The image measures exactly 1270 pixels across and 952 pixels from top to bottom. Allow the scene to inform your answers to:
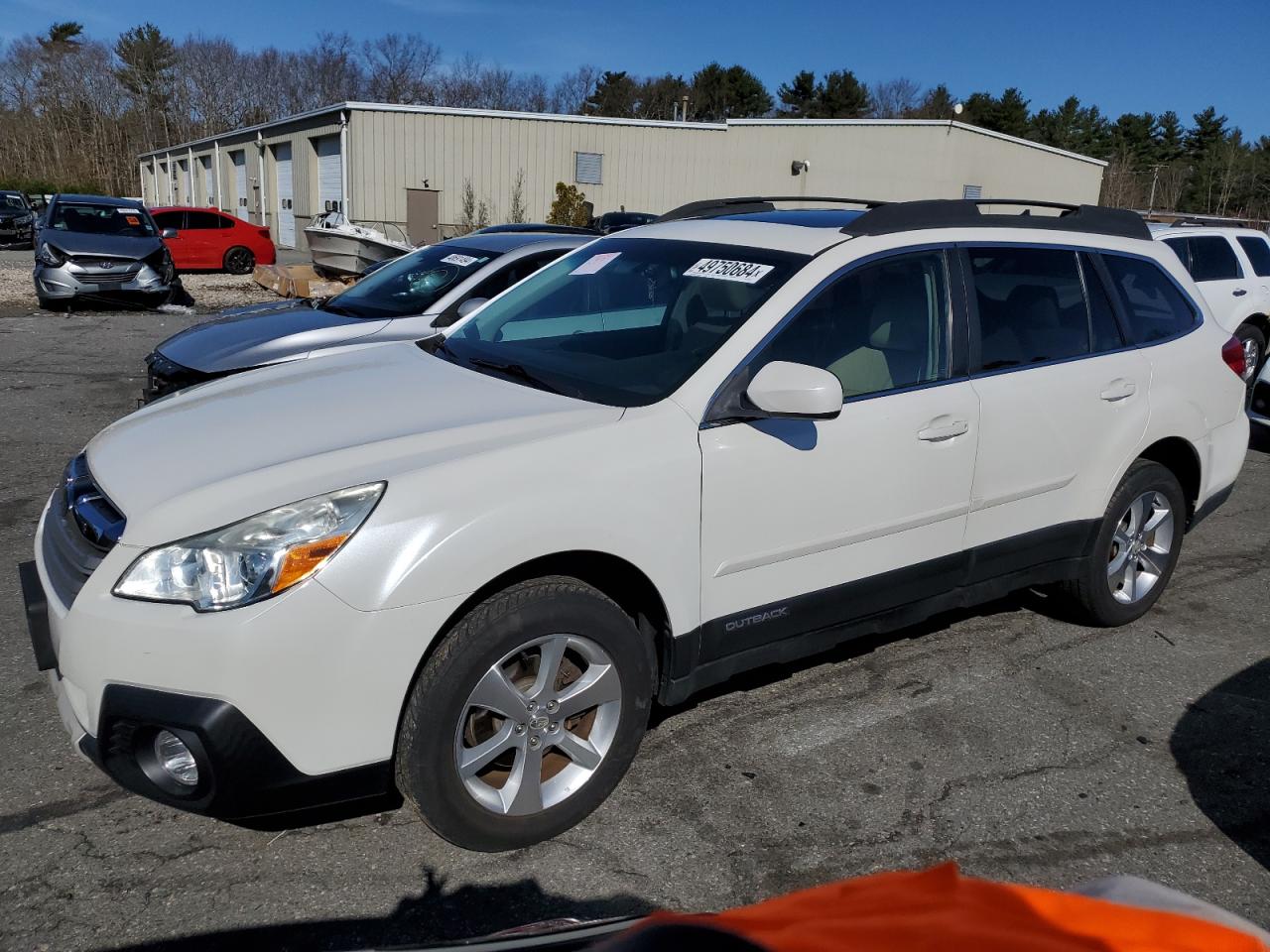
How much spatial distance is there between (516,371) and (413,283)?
4288mm

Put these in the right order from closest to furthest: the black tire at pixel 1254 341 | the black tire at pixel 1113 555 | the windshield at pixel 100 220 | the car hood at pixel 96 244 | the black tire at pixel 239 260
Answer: the black tire at pixel 1113 555 < the black tire at pixel 1254 341 < the car hood at pixel 96 244 < the windshield at pixel 100 220 < the black tire at pixel 239 260

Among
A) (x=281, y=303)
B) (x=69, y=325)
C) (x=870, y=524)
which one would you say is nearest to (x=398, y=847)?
(x=870, y=524)

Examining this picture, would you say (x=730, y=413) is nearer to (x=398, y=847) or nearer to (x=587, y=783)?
(x=587, y=783)

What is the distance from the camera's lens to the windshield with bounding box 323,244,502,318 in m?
7.15

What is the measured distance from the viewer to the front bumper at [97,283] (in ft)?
48.6

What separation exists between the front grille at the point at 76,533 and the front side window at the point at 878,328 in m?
1.97

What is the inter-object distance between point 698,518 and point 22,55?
3623 inches

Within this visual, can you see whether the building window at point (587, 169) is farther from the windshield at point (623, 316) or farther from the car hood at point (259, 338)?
the windshield at point (623, 316)

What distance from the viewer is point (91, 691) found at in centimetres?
253

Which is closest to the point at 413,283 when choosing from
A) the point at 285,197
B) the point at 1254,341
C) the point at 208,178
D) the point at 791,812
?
the point at 791,812

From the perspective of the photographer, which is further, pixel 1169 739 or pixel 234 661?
A: pixel 1169 739

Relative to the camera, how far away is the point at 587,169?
33.6m

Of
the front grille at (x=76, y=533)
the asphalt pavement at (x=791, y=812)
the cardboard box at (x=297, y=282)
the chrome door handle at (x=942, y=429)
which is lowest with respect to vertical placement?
the asphalt pavement at (x=791, y=812)

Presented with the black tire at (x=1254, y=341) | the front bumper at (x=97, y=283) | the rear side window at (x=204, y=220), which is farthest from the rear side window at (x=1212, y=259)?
the rear side window at (x=204, y=220)
